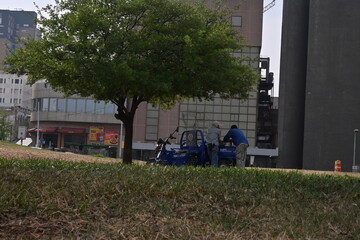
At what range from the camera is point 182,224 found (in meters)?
5.53

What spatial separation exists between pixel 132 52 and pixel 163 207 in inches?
528

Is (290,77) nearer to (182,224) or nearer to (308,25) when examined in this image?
(308,25)

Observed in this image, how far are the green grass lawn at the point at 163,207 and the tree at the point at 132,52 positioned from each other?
10749 mm

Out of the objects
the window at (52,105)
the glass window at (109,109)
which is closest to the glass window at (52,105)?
the window at (52,105)

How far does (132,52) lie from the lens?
19000 millimetres

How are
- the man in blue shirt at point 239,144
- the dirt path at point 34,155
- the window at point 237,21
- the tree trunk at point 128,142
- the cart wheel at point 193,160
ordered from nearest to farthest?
the man in blue shirt at point 239,144, the cart wheel at point 193,160, the dirt path at point 34,155, the tree trunk at point 128,142, the window at point 237,21

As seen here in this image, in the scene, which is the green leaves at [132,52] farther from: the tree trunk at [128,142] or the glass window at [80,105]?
the glass window at [80,105]

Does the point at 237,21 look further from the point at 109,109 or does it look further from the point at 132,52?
the point at 132,52

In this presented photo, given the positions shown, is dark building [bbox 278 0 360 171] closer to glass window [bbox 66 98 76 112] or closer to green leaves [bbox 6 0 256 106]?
glass window [bbox 66 98 76 112]

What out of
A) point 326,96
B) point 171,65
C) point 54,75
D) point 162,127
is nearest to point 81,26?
point 54,75

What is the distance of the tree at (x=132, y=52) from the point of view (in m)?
18.3

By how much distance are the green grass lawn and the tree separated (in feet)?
35.3

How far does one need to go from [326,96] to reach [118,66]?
52171mm

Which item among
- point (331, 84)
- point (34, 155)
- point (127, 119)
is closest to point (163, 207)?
point (34, 155)
